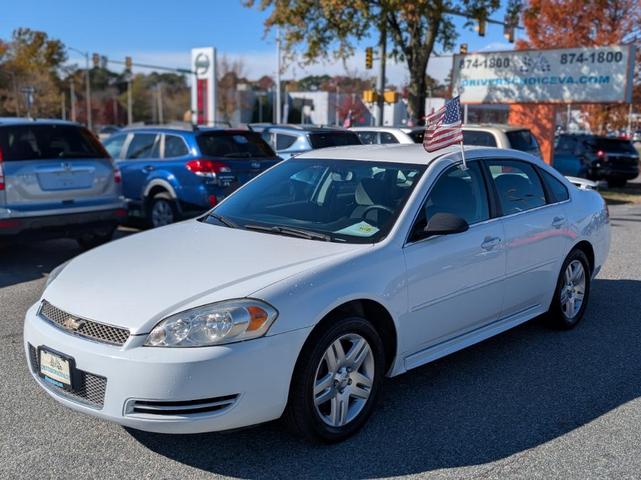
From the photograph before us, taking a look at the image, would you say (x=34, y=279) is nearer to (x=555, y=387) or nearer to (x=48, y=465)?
(x=48, y=465)

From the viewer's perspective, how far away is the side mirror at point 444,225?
4102 mm

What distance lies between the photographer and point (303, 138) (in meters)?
12.3

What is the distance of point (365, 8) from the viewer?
16984 mm

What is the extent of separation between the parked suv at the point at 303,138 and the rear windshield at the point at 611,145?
1076 cm

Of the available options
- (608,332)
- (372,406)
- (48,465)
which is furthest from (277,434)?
(608,332)

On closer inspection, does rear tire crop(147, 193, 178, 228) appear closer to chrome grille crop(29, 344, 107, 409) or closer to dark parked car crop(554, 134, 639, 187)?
chrome grille crop(29, 344, 107, 409)

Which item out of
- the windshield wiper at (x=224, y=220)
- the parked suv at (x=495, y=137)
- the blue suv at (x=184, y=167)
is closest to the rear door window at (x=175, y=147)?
the blue suv at (x=184, y=167)

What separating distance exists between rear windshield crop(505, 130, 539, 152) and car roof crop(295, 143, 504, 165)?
8.13m

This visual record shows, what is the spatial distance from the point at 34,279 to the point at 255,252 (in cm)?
430

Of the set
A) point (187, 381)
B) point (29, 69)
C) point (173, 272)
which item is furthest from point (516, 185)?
point (29, 69)

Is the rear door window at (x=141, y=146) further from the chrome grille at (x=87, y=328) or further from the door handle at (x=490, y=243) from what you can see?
the chrome grille at (x=87, y=328)

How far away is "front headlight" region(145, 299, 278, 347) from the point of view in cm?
324

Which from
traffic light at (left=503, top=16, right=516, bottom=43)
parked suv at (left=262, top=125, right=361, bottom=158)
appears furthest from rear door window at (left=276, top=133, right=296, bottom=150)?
traffic light at (left=503, top=16, right=516, bottom=43)

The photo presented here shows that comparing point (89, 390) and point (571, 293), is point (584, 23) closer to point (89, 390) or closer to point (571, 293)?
point (571, 293)
